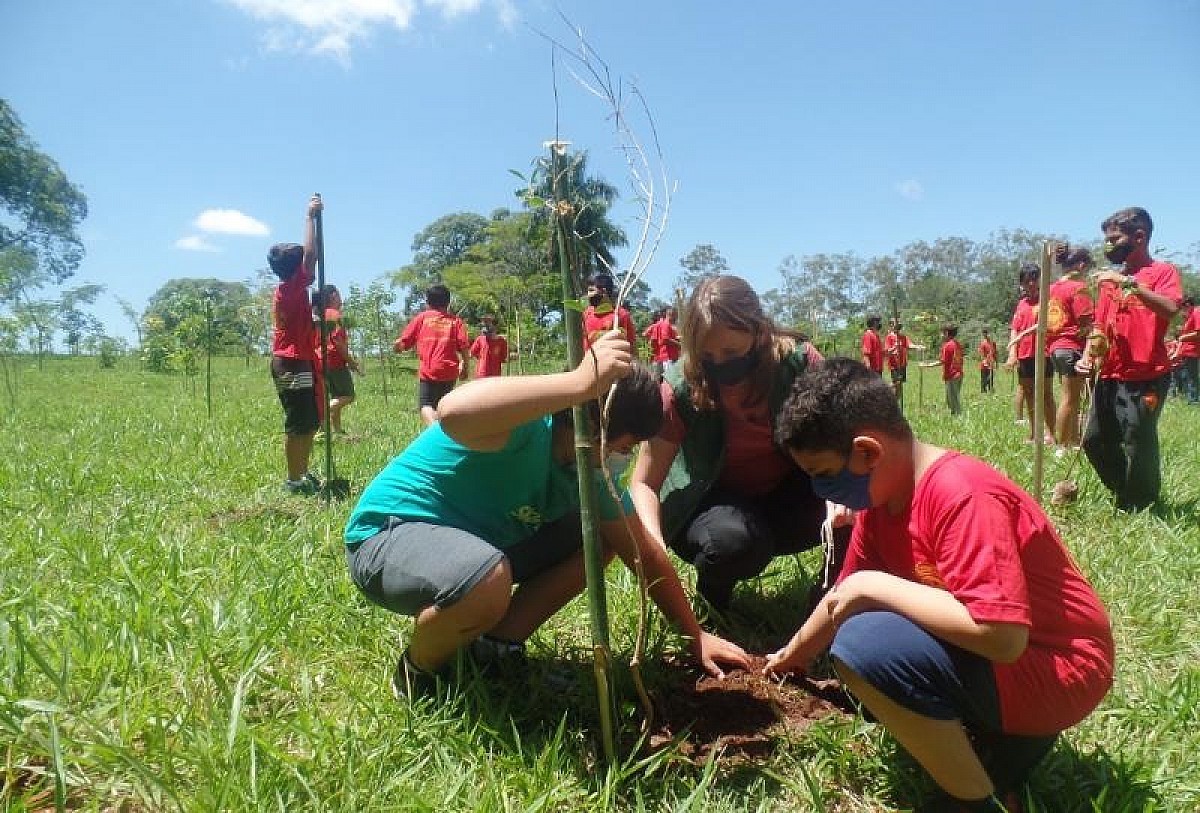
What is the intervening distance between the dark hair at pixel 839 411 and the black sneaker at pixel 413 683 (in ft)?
3.84

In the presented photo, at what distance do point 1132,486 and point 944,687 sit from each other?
3.12 m

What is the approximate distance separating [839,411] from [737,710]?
99 cm

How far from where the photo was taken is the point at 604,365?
4.82ft

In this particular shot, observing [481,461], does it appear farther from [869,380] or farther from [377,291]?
[377,291]

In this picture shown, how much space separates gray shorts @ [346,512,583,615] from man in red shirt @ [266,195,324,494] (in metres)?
2.81

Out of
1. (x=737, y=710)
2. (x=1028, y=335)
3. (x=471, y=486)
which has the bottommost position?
(x=737, y=710)

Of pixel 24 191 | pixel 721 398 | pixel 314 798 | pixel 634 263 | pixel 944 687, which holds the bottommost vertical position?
pixel 314 798

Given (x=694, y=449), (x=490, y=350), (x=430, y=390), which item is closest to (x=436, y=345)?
(x=430, y=390)

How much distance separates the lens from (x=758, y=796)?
174cm

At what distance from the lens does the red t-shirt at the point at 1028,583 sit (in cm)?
138

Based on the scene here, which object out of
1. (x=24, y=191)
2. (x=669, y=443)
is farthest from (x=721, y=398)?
(x=24, y=191)

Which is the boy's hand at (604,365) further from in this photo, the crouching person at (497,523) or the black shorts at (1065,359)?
the black shorts at (1065,359)

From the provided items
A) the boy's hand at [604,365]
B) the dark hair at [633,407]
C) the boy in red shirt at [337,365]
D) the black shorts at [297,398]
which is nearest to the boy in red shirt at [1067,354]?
the dark hair at [633,407]

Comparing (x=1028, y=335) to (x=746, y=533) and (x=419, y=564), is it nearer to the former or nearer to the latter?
(x=746, y=533)
